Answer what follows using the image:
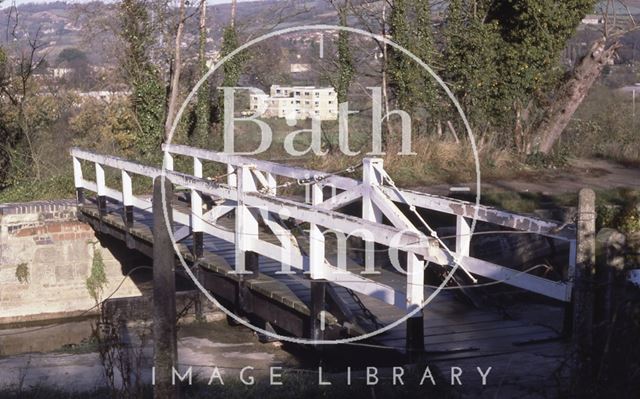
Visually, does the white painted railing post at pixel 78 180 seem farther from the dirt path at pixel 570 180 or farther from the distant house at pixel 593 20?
the distant house at pixel 593 20

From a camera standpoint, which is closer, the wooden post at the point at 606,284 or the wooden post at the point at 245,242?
the wooden post at the point at 606,284

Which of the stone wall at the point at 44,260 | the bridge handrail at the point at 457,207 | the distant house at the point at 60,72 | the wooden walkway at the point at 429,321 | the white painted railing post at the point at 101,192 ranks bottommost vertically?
the stone wall at the point at 44,260

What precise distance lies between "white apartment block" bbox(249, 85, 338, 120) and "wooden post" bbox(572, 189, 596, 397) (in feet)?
50.5

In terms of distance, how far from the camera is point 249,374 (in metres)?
7.71

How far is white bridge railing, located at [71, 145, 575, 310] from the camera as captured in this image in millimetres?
6867

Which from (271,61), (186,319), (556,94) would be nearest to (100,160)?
(186,319)

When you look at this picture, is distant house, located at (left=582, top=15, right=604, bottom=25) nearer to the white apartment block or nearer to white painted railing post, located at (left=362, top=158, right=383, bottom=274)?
the white apartment block

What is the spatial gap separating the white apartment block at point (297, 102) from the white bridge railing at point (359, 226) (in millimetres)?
9508

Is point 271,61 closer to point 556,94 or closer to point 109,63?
point 109,63

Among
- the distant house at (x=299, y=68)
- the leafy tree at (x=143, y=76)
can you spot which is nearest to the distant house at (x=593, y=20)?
the distant house at (x=299, y=68)

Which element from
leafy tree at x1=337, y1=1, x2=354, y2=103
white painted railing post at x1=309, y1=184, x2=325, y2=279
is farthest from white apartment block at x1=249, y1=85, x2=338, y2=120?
white painted railing post at x1=309, y1=184, x2=325, y2=279

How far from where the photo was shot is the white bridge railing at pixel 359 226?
6.87 metres

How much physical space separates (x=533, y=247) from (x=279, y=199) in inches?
145

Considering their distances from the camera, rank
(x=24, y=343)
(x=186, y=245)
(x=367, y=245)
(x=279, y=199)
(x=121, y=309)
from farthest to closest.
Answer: (x=24, y=343), (x=186, y=245), (x=121, y=309), (x=367, y=245), (x=279, y=199)
